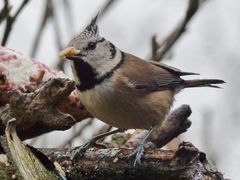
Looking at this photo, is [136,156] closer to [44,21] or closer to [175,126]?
[175,126]

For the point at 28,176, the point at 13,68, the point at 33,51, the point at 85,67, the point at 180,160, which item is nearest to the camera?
the point at 28,176

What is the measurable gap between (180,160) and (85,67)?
1000 millimetres

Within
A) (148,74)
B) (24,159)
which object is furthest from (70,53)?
(24,159)

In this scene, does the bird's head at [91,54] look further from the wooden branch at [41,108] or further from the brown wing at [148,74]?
the wooden branch at [41,108]

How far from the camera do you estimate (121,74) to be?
2.48 m

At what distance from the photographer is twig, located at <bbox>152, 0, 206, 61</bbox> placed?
98.8 inches

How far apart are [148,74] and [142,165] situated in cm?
113

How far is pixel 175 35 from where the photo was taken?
2.56 metres

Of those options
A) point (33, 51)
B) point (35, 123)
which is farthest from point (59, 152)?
point (33, 51)

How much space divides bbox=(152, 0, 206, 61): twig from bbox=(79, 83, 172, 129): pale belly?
214 millimetres

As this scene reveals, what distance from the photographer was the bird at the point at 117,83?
7.45ft

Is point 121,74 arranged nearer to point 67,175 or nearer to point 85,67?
point 85,67

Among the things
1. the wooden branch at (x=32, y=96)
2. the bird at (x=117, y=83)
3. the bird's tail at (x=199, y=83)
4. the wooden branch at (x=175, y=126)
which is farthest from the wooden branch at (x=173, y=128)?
the bird's tail at (x=199, y=83)

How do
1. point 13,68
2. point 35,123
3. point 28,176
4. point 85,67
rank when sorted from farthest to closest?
point 85,67 < point 13,68 < point 35,123 < point 28,176
